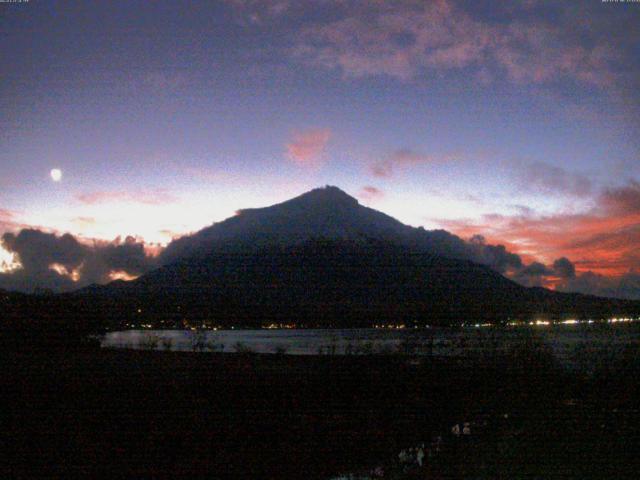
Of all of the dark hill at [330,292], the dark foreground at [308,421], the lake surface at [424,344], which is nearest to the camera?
the dark foreground at [308,421]

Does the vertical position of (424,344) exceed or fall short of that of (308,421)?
it falls short

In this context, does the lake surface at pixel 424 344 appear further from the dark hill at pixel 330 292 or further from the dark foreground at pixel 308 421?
the dark hill at pixel 330 292

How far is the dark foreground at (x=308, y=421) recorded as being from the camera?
31.4 feet

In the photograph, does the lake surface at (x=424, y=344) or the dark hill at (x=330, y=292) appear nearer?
the lake surface at (x=424, y=344)

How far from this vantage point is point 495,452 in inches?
422

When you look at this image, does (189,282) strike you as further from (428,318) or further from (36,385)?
(36,385)

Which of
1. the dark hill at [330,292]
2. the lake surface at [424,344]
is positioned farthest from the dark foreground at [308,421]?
the dark hill at [330,292]

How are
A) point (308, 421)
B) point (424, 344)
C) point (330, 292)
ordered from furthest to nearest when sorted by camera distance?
1. point (330, 292)
2. point (424, 344)
3. point (308, 421)

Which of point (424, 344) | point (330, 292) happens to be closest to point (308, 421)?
point (424, 344)

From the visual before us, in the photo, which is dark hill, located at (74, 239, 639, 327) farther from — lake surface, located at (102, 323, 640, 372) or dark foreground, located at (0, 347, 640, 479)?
dark foreground, located at (0, 347, 640, 479)

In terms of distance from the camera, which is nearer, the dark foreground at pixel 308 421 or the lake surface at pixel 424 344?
Answer: the dark foreground at pixel 308 421

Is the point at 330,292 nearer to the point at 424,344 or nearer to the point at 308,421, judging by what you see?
the point at 424,344

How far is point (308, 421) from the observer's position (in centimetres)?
1300

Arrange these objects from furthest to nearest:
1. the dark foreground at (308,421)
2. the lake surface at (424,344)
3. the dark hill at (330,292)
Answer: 1. the dark hill at (330,292)
2. the lake surface at (424,344)
3. the dark foreground at (308,421)
